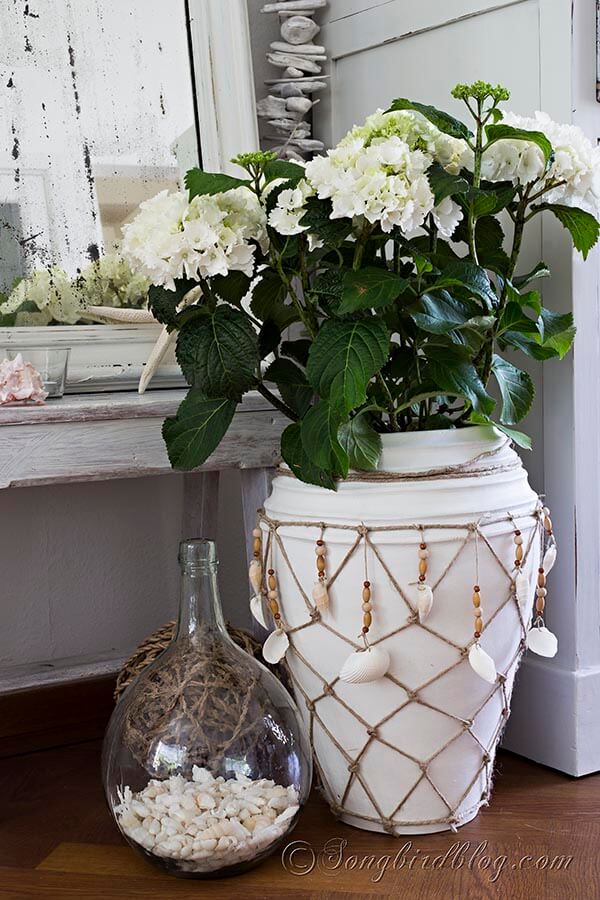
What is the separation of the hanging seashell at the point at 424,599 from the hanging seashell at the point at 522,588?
0.12 metres

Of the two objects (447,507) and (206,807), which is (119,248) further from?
(206,807)

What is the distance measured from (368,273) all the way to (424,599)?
0.36m

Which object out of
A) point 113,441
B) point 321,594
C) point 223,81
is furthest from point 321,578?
point 223,81

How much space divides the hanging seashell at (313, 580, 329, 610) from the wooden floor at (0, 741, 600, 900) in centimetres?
29

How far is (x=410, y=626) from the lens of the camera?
4.03 feet

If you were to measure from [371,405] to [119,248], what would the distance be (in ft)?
1.65

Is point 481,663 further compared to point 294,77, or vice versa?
point 294,77

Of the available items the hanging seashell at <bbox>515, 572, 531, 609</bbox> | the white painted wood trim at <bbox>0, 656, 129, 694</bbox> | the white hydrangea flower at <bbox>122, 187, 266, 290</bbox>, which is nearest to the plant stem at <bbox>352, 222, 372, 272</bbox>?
the white hydrangea flower at <bbox>122, 187, 266, 290</bbox>

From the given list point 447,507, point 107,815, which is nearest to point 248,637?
point 107,815

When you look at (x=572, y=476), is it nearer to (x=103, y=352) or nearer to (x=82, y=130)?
(x=103, y=352)

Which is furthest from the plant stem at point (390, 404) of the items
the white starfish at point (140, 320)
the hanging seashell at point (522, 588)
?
the white starfish at point (140, 320)

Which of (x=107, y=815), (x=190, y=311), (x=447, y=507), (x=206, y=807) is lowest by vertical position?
(x=107, y=815)

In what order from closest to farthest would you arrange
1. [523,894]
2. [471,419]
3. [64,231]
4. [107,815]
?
[523,894] < [471,419] < [107,815] < [64,231]

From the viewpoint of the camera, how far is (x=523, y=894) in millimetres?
1160
